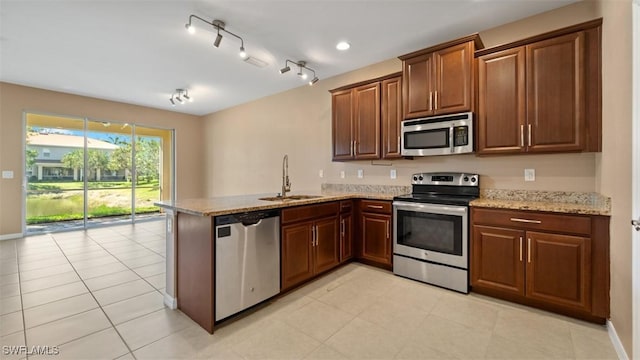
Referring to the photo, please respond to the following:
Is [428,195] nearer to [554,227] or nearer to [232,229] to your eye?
[554,227]

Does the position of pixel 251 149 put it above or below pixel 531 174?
above

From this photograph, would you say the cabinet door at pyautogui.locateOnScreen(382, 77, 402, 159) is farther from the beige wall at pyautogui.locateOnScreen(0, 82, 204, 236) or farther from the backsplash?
the beige wall at pyautogui.locateOnScreen(0, 82, 204, 236)

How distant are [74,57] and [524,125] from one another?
565cm

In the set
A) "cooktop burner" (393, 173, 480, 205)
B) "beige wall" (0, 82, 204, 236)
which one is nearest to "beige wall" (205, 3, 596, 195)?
"cooktop burner" (393, 173, 480, 205)

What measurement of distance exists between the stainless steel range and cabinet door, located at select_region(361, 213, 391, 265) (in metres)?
0.13

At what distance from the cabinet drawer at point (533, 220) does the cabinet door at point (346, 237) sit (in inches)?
56.3

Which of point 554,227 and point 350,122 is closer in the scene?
point 554,227

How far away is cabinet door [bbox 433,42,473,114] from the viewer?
2.79 meters

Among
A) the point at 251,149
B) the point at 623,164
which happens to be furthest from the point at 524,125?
the point at 251,149

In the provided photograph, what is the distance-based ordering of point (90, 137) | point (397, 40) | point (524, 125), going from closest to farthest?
point (524, 125)
point (397, 40)
point (90, 137)

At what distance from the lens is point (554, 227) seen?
225cm

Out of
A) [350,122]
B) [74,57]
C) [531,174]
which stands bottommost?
[531,174]

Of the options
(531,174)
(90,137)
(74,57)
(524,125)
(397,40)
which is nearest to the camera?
(524,125)

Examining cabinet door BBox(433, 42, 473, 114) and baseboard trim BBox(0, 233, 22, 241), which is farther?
baseboard trim BBox(0, 233, 22, 241)
